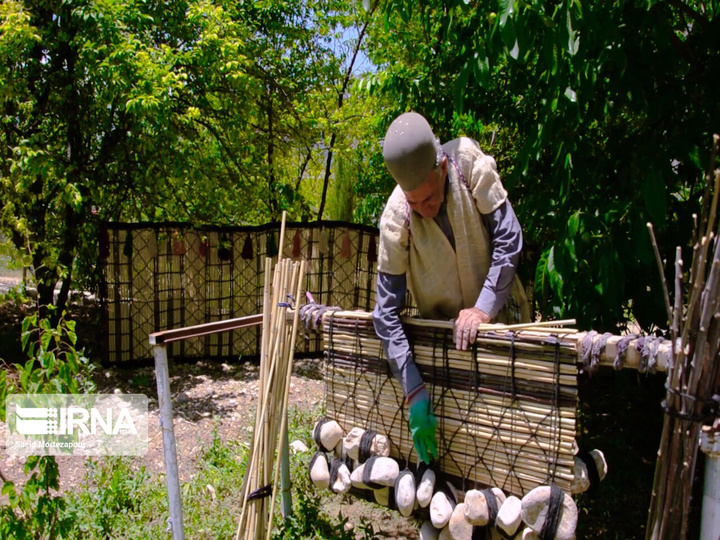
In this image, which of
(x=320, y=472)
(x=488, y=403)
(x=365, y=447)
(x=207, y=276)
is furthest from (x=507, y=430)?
(x=207, y=276)

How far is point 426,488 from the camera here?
2191 millimetres

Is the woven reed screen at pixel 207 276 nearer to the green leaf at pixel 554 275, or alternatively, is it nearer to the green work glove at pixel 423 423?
the green leaf at pixel 554 275

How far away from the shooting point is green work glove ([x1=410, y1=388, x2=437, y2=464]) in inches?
85.5

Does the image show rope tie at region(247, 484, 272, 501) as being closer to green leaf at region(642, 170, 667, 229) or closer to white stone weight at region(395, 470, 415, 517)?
white stone weight at region(395, 470, 415, 517)

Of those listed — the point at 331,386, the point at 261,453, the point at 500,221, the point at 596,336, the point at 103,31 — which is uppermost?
the point at 103,31

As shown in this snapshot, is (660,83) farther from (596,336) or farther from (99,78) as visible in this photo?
(99,78)

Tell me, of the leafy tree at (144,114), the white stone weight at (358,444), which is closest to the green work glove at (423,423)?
the white stone weight at (358,444)

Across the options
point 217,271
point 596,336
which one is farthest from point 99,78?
point 596,336

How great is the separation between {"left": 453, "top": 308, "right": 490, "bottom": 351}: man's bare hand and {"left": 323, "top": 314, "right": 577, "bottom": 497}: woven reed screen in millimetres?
42

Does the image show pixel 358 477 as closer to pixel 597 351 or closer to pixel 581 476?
pixel 581 476

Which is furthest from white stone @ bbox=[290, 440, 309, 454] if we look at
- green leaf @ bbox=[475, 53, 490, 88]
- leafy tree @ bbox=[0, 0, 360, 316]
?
green leaf @ bbox=[475, 53, 490, 88]

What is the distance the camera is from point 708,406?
1.58 metres

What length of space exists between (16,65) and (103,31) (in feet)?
3.19

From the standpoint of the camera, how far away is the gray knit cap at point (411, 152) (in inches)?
79.8
